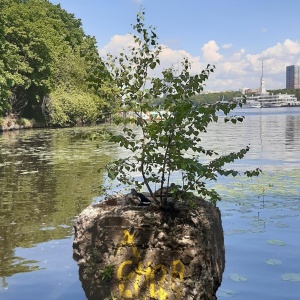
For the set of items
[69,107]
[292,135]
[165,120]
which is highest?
[165,120]

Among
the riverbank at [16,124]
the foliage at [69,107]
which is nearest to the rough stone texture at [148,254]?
the riverbank at [16,124]

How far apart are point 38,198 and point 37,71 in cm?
4473

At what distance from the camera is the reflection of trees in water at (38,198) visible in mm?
7367

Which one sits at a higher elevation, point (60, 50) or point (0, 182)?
point (60, 50)

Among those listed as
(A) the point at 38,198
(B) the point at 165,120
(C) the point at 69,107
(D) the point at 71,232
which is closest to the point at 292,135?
(A) the point at 38,198

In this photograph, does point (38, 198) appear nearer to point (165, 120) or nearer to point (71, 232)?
point (71, 232)

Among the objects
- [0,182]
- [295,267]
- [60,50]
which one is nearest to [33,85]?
[60,50]

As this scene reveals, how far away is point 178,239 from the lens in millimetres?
4309

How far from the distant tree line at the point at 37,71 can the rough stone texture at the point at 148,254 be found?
3624 cm

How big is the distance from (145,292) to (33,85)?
53.5 meters

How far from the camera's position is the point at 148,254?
4363 mm

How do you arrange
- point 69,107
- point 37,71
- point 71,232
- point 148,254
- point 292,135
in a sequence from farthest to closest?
1. point 69,107
2. point 37,71
3. point 292,135
4. point 71,232
5. point 148,254

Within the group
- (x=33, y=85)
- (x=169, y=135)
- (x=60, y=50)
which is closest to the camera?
(x=169, y=135)

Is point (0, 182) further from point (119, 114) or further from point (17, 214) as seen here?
point (119, 114)
